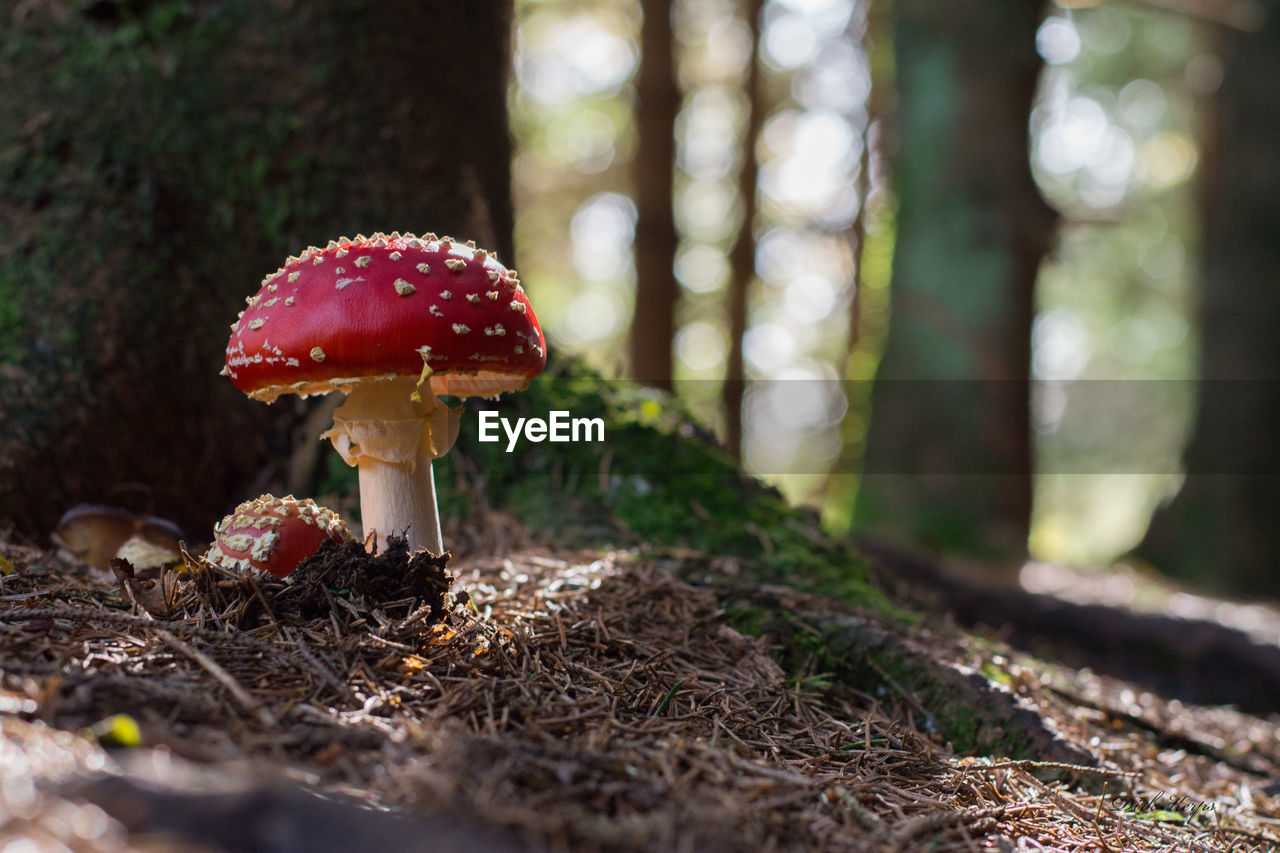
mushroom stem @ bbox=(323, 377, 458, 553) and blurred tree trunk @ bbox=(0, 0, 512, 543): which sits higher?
blurred tree trunk @ bbox=(0, 0, 512, 543)

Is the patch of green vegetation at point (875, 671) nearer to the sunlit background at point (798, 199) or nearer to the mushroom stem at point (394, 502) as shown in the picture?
the mushroom stem at point (394, 502)

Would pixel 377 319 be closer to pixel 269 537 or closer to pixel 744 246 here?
pixel 269 537

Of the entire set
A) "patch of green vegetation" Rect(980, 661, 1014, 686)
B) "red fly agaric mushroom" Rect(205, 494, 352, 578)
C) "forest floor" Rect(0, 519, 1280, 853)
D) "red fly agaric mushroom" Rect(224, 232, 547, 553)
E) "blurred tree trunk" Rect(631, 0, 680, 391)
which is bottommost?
"patch of green vegetation" Rect(980, 661, 1014, 686)

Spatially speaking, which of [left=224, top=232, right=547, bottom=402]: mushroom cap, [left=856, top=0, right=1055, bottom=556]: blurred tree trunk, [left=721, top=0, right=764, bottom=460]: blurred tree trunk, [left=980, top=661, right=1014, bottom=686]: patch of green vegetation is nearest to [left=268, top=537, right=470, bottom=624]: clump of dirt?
[left=224, top=232, right=547, bottom=402]: mushroom cap

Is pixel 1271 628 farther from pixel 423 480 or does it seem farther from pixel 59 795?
pixel 59 795

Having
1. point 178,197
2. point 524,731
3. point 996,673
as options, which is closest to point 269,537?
point 524,731

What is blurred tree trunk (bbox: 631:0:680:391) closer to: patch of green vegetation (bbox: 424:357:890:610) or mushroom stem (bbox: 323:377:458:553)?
patch of green vegetation (bbox: 424:357:890:610)

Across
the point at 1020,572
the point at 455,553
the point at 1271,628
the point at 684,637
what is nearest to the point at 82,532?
the point at 455,553
